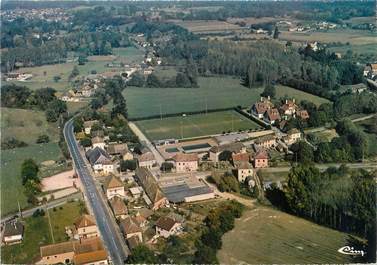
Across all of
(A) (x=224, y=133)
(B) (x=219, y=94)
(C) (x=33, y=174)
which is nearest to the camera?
(C) (x=33, y=174)

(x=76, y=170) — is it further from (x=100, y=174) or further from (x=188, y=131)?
(x=188, y=131)

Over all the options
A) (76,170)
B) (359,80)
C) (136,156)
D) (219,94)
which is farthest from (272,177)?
(359,80)

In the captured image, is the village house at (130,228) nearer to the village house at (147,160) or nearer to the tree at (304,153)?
the village house at (147,160)

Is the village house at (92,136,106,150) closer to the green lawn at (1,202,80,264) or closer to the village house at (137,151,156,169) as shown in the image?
the village house at (137,151,156,169)

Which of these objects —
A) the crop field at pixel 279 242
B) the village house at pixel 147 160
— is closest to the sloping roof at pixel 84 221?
the crop field at pixel 279 242

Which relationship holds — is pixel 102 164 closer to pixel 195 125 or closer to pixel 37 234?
pixel 37 234

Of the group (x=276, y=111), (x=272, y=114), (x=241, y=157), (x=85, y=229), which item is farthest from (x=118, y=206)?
(x=276, y=111)
